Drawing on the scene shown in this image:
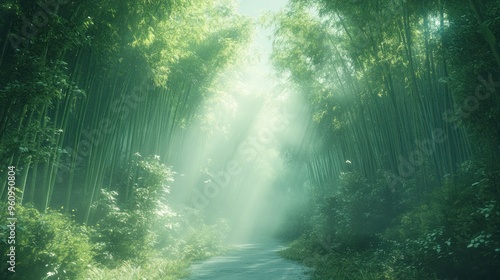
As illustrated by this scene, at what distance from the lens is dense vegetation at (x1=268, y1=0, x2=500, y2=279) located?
3.78 meters

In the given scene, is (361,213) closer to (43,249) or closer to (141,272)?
(141,272)

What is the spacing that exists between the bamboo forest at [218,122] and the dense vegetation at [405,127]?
0.08ft

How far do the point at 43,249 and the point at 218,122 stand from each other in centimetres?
839

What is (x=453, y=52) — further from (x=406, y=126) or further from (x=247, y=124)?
(x=247, y=124)

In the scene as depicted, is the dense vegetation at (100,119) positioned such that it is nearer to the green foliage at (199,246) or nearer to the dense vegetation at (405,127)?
the green foliage at (199,246)

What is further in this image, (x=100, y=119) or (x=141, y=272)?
(x=100, y=119)

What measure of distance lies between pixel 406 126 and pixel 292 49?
10.4 feet

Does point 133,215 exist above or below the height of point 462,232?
above

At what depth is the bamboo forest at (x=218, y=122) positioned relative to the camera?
3.38 metres

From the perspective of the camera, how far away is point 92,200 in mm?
5867

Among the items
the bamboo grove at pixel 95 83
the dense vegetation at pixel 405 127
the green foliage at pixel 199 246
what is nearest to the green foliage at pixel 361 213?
the dense vegetation at pixel 405 127

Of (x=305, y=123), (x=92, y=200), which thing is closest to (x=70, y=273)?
(x=92, y=200)

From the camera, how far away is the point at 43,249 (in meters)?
3.46

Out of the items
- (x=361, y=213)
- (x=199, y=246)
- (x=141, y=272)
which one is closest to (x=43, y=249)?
(x=141, y=272)
